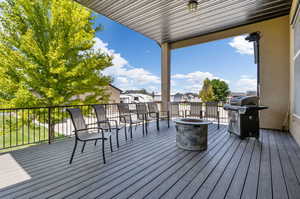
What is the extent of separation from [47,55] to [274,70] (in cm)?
798

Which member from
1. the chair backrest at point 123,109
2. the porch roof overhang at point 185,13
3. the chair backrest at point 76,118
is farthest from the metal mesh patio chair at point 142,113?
the porch roof overhang at point 185,13

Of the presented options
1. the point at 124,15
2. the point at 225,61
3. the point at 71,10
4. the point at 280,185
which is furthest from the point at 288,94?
the point at 225,61

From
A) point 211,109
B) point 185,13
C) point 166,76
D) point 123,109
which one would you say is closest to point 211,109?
point 211,109

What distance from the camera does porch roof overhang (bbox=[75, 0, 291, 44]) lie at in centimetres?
410

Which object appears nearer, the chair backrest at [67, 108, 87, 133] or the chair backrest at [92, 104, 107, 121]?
the chair backrest at [67, 108, 87, 133]

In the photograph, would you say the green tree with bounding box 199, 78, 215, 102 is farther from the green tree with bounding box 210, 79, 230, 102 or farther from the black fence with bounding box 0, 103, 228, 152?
the black fence with bounding box 0, 103, 228, 152

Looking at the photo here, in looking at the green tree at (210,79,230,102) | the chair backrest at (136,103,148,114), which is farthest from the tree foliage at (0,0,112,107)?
the green tree at (210,79,230,102)

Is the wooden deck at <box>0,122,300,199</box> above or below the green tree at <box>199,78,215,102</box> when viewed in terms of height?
below

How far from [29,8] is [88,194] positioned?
7.43 meters

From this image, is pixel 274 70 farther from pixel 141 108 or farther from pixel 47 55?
pixel 47 55

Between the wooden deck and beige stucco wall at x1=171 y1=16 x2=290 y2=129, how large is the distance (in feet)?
6.47

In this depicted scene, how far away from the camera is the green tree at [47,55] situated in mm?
5516

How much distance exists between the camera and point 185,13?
462cm

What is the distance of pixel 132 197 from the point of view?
5.18ft
